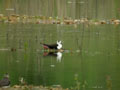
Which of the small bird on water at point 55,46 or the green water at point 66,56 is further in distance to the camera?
the small bird on water at point 55,46

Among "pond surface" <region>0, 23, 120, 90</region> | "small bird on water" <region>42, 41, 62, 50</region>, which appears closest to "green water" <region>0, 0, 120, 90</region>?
"pond surface" <region>0, 23, 120, 90</region>

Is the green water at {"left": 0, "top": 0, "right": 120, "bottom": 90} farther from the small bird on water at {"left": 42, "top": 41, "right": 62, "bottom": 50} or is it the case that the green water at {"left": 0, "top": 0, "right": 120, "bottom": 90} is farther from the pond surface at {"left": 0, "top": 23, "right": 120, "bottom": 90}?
the small bird on water at {"left": 42, "top": 41, "right": 62, "bottom": 50}

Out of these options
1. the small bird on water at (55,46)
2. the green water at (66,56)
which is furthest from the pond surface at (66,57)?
the small bird on water at (55,46)

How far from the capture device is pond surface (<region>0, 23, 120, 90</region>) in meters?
Result: 17.6

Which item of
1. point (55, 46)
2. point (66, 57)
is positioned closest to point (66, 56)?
point (66, 57)

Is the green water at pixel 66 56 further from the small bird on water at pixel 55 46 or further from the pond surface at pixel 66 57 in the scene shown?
the small bird on water at pixel 55 46

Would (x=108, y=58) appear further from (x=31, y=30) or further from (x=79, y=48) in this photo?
(x=31, y=30)

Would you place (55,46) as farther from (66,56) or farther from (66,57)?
(66,57)

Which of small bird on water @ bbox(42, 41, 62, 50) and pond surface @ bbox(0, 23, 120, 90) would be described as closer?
pond surface @ bbox(0, 23, 120, 90)

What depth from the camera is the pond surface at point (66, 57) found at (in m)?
17.6

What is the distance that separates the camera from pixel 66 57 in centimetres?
2211

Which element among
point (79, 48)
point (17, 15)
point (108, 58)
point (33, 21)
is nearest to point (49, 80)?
point (108, 58)

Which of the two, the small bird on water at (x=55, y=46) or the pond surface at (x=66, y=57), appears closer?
the pond surface at (x=66, y=57)

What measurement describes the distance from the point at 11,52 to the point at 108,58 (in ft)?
12.9
